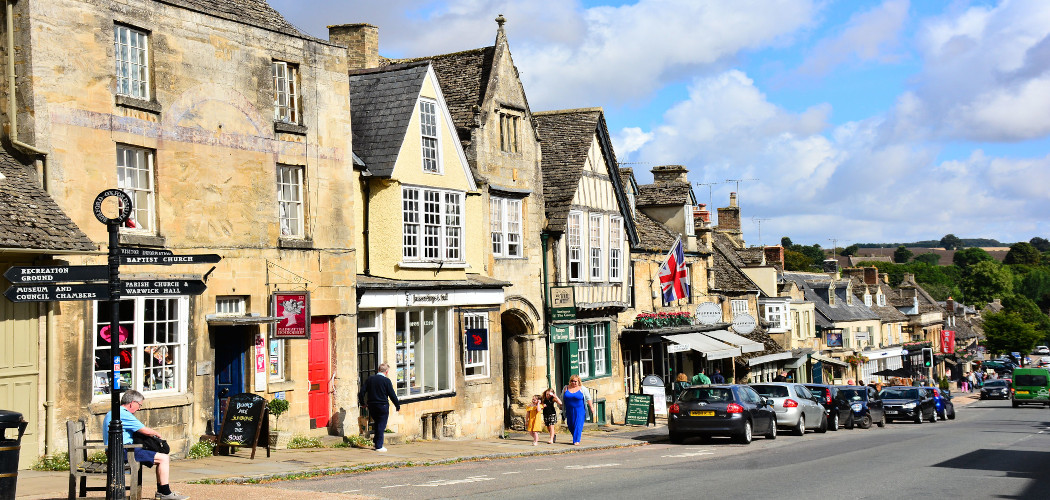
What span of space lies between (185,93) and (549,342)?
571 inches

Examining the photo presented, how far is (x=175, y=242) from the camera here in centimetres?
1939

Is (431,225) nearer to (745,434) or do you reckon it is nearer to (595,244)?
(745,434)

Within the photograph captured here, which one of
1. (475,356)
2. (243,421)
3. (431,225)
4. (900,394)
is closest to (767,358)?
(900,394)

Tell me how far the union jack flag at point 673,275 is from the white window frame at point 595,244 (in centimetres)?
288

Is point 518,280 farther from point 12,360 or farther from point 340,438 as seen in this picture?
point 12,360

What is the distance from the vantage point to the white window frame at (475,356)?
27.3 metres

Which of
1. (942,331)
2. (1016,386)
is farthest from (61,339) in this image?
(942,331)

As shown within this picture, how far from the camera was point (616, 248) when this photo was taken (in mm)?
35125

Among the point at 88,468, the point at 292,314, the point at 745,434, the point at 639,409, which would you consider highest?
the point at 292,314

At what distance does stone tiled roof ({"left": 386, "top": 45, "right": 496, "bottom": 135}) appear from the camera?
29.0 metres

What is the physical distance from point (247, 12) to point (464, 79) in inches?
343

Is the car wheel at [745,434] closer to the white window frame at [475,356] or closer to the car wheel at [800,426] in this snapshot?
the car wheel at [800,426]

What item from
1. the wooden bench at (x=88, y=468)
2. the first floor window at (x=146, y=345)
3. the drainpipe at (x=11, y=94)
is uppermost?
the drainpipe at (x=11, y=94)

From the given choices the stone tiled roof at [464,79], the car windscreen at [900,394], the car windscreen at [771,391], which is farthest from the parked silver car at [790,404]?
the car windscreen at [900,394]
